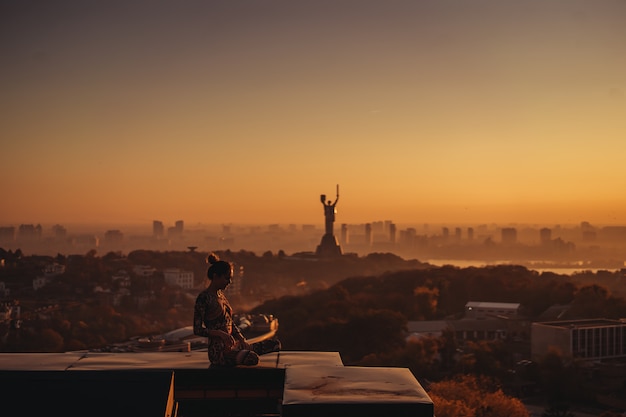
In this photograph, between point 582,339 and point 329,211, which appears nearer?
point 582,339

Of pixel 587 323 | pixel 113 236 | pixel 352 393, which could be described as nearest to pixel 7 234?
pixel 113 236

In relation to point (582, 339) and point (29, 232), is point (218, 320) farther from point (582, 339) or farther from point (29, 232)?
point (29, 232)

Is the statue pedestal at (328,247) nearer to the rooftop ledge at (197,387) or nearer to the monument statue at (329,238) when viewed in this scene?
the monument statue at (329,238)

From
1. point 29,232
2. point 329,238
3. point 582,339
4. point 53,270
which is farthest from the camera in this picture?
point 329,238

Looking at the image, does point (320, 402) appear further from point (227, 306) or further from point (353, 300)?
point (353, 300)

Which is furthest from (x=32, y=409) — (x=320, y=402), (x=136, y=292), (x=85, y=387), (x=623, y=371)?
(x=136, y=292)

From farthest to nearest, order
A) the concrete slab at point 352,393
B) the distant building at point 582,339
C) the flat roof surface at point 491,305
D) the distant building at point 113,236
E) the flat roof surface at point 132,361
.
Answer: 1. the distant building at point 113,236
2. the flat roof surface at point 491,305
3. the distant building at point 582,339
4. the flat roof surface at point 132,361
5. the concrete slab at point 352,393

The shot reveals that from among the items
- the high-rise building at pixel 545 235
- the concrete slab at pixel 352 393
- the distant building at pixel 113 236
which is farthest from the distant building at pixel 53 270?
the concrete slab at pixel 352 393
